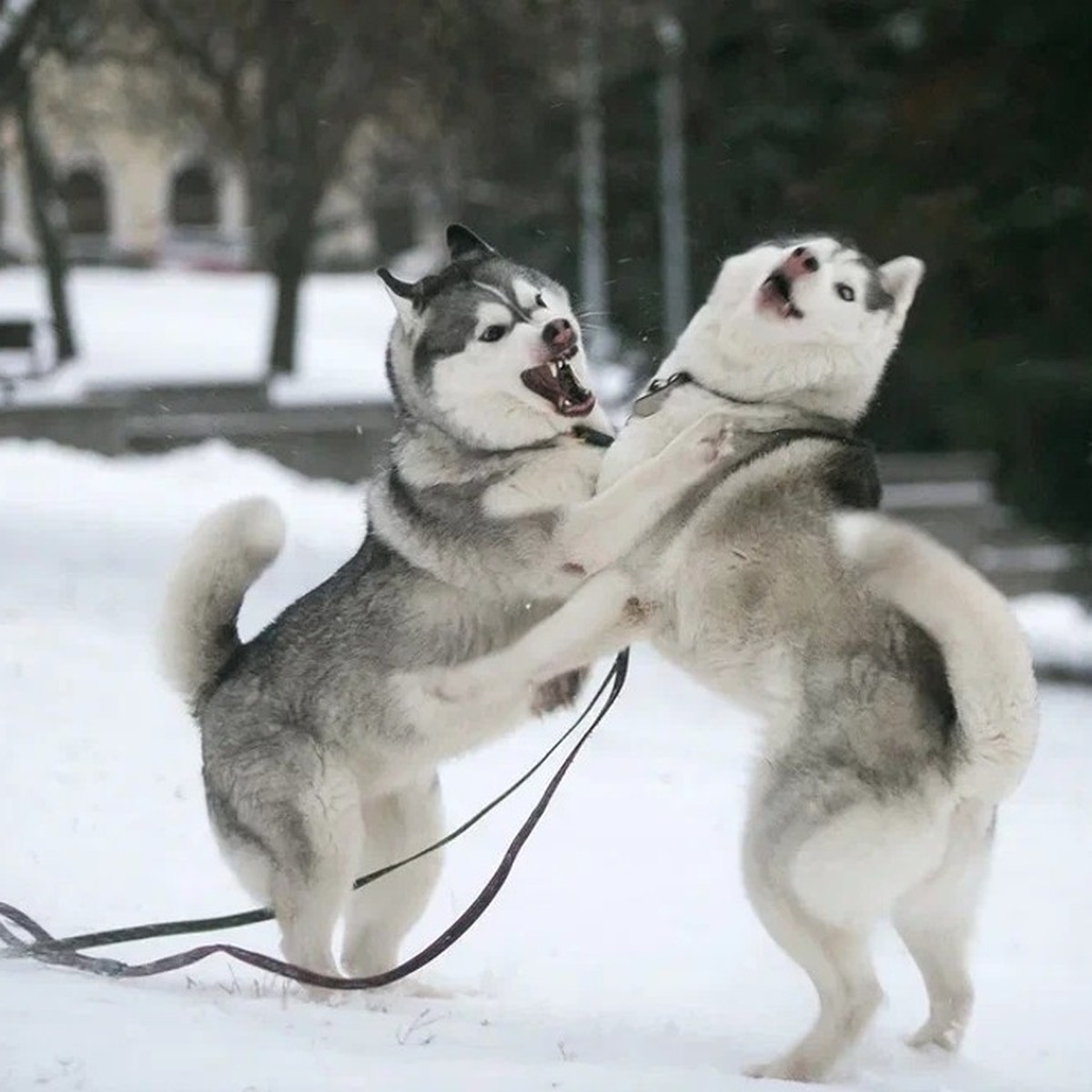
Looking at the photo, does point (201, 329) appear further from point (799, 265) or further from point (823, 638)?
point (823, 638)

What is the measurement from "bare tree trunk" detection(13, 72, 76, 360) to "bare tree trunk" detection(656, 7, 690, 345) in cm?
811

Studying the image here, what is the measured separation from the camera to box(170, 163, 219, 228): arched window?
67.2 m

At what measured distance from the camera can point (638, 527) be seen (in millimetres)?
5086

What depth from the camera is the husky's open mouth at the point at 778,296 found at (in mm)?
5141

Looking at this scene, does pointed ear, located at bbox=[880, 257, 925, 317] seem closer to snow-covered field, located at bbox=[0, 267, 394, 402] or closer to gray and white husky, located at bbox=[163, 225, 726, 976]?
gray and white husky, located at bbox=[163, 225, 726, 976]

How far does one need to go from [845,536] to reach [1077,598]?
34.2 feet

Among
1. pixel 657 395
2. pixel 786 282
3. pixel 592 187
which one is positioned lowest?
pixel 657 395

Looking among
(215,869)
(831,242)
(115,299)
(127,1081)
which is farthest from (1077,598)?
(115,299)

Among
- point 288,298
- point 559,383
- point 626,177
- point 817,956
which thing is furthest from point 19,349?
point 817,956

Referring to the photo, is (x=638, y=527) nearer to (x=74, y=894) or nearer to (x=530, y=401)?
(x=530, y=401)

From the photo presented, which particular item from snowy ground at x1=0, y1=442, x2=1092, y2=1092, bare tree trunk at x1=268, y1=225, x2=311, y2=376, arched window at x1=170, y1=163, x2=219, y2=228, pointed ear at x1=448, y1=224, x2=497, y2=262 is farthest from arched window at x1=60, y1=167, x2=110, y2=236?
pointed ear at x1=448, y1=224, x2=497, y2=262

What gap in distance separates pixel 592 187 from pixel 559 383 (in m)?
22.2

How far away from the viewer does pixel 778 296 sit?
16.9 feet

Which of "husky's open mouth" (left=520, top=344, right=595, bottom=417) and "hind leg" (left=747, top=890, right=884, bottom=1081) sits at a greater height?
"husky's open mouth" (left=520, top=344, right=595, bottom=417)
